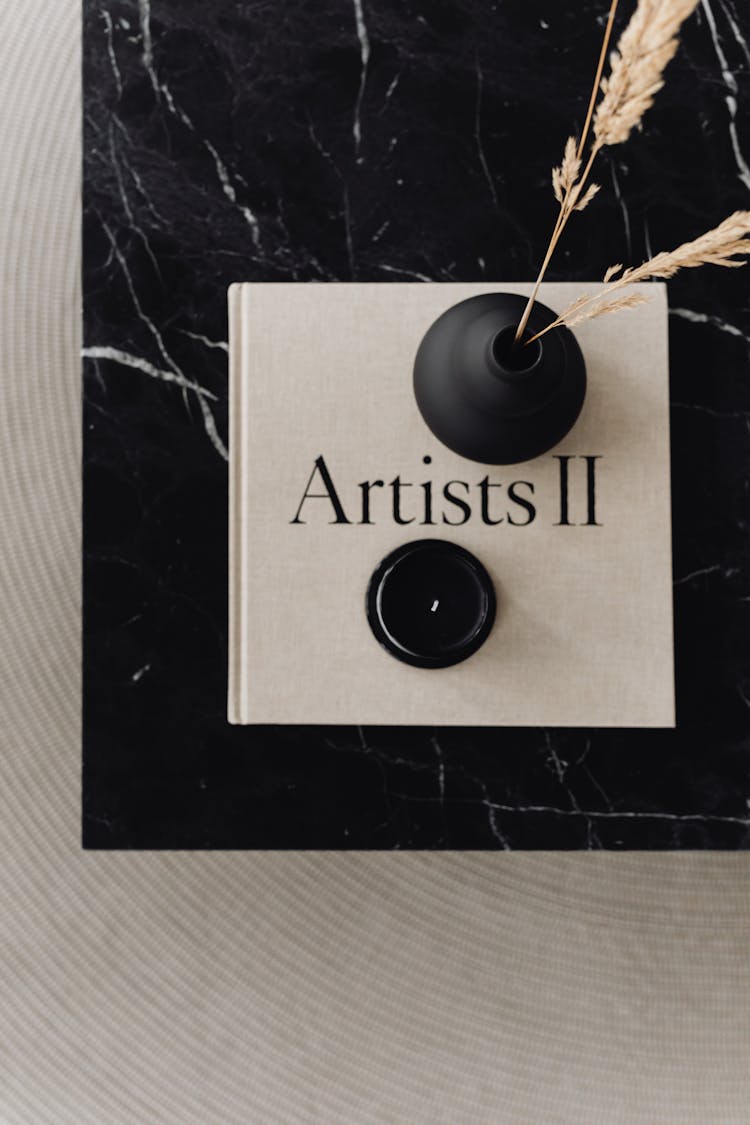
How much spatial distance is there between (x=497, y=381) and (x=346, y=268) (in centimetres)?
19

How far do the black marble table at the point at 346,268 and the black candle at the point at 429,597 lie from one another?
80 mm

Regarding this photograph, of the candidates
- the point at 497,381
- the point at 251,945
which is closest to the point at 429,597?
the point at 497,381

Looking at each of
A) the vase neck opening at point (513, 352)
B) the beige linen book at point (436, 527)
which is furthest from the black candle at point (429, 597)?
the vase neck opening at point (513, 352)

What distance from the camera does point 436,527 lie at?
66cm

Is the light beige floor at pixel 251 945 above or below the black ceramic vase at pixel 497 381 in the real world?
below

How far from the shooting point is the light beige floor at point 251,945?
102 cm

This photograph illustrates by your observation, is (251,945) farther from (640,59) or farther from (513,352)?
(640,59)

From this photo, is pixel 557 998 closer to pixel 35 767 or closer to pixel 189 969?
pixel 189 969

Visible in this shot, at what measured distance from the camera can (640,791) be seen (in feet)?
2.21

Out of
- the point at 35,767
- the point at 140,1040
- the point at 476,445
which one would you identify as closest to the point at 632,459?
the point at 476,445

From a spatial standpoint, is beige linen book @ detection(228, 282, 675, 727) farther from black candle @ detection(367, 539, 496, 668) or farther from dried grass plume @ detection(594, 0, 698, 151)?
dried grass plume @ detection(594, 0, 698, 151)

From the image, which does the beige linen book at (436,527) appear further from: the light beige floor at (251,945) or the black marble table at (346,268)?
the light beige floor at (251,945)

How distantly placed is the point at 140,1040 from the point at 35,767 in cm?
33

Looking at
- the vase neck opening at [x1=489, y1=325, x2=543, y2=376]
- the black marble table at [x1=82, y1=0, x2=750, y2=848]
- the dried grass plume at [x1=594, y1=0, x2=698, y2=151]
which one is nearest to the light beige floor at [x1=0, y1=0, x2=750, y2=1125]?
the black marble table at [x1=82, y1=0, x2=750, y2=848]
